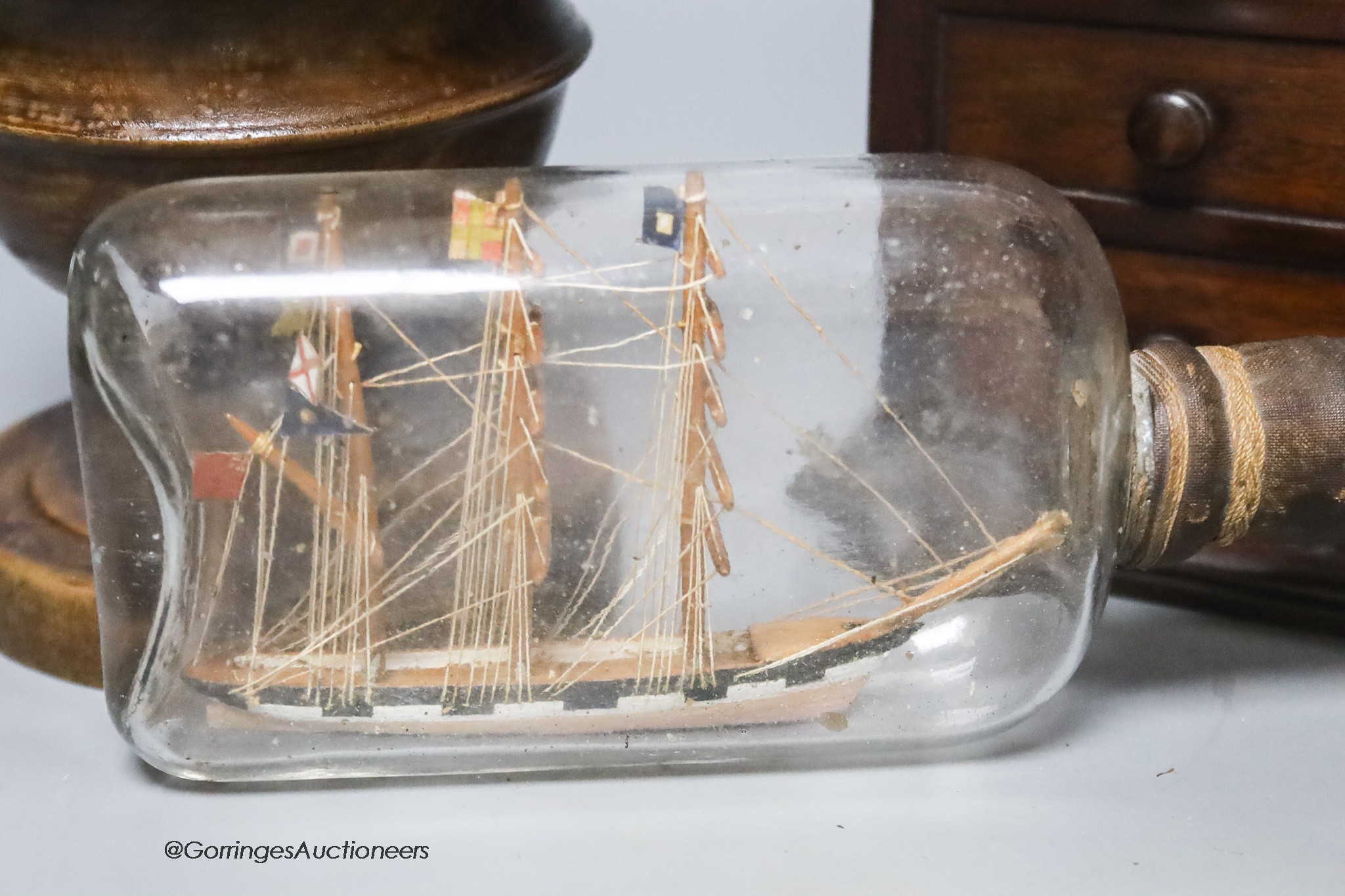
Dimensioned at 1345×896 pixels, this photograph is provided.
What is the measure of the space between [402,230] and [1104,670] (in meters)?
0.51

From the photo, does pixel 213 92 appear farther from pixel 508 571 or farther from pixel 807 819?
pixel 807 819

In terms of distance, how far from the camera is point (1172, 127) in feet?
2.98

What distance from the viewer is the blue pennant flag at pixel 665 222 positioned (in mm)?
834

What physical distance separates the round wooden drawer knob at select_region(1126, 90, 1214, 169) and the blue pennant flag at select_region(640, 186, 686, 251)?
301 mm

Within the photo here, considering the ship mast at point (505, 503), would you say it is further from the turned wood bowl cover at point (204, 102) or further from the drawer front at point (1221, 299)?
the drawer front at point (1221, 299)

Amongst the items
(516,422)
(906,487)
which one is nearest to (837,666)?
(906,487)

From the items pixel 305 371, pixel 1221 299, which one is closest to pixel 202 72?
pixel 305 371

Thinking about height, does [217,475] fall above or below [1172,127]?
below

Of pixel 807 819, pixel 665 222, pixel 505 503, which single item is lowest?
pixel 807 819

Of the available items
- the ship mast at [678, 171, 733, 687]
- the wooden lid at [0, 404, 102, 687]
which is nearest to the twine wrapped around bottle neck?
the ship mast at [678, 171, 733, 687]

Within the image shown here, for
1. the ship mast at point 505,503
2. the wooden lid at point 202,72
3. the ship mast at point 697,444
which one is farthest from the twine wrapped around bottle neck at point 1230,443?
the wooden lid at point 202,72

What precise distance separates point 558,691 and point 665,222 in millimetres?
269

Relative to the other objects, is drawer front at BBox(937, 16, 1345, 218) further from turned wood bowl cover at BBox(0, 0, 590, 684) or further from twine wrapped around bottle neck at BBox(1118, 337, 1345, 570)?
turned wood bowl cover at BBox(0, 0, 590, 684)

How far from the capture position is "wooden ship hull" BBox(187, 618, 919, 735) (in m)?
0.83
